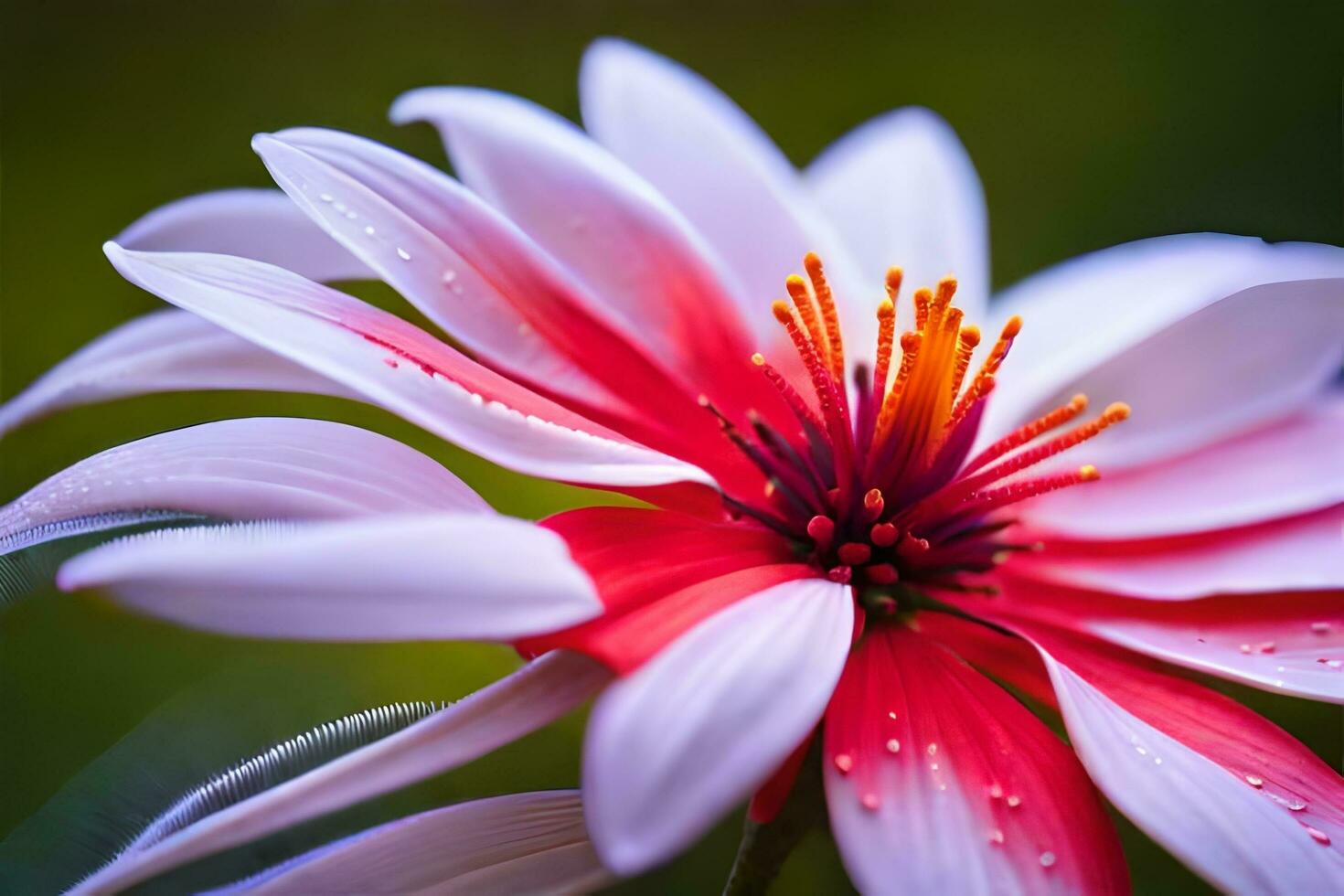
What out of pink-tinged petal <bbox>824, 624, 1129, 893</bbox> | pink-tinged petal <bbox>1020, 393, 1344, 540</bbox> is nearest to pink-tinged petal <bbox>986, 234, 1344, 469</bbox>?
pink-tinged petal <bbox>1020, 393, 1344, 540</bbox>

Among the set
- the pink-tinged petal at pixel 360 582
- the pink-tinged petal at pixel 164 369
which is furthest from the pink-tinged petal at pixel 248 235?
the pink-tinged petal at pixel 360 582

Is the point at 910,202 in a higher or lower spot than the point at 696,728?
higher

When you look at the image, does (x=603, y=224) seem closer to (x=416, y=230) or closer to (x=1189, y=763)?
(x=416, y=230)

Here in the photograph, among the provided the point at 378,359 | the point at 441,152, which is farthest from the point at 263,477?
the point at 441,152

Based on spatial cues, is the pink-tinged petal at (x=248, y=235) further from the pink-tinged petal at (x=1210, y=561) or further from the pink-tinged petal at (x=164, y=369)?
the pink-tinged petal at (x=1210, y=561)

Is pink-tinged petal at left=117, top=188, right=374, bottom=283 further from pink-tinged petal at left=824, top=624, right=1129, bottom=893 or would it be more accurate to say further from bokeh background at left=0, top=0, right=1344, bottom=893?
pink-tinged petal at left=824, top=624, right=1129, bottom=893

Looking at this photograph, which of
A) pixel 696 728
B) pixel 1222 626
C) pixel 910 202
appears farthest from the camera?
pixel 910 202
